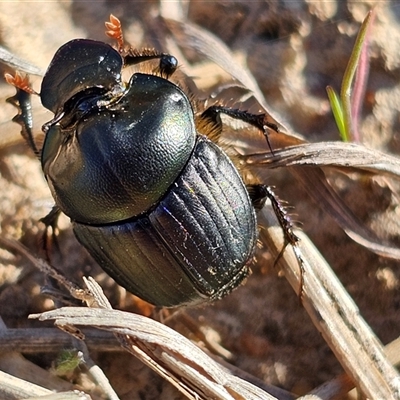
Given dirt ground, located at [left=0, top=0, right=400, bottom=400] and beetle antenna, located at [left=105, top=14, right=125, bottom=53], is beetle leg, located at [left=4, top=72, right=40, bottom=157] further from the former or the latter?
beetle antenna, located at [left=105, top=14, right=125, bottom=53]

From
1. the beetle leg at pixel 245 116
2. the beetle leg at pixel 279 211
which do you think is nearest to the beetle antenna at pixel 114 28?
the beetle leg at pixel 245 116

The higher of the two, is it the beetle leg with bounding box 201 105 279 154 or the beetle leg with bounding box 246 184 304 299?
the beetle leg with bounding box 201 105 279 154

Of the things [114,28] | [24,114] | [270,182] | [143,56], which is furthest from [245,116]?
[24,114]

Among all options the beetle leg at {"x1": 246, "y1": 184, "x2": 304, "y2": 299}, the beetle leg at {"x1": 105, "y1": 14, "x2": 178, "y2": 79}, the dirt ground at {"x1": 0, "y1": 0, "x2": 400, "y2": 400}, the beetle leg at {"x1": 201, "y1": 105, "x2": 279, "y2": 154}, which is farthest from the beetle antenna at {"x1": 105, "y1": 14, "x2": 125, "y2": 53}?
the beetle leg at {"x1": 246, "y1": 184, "x2": 304, "y2": 299}

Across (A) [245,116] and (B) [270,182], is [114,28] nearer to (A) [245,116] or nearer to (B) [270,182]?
(A) [245,116]

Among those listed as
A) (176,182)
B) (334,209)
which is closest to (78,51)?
(176,182)

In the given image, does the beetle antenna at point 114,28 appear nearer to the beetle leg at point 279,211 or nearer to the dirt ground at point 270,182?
the dirt ground at point 270,182

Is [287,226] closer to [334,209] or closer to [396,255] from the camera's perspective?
[334,209]
